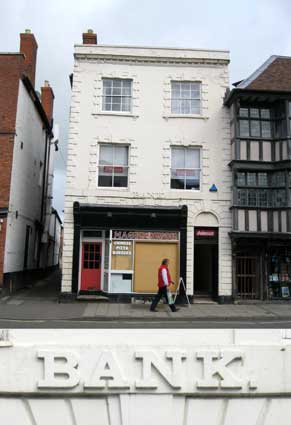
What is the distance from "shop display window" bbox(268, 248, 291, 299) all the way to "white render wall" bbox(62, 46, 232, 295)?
186cm

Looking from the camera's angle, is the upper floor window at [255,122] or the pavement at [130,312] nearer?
the pavement at [130,312]

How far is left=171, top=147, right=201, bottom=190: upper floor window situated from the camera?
18.1m

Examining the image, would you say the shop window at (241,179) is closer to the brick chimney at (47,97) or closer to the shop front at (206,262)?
the shop front at (206,262)

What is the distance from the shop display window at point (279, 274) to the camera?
1745 cm

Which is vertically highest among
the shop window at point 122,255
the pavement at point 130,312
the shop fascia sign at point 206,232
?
the shop fascia sign at point 206,232

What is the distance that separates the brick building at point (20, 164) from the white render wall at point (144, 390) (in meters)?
16.3

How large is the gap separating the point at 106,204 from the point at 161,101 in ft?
17.3

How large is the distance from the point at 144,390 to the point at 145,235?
51.9 ft

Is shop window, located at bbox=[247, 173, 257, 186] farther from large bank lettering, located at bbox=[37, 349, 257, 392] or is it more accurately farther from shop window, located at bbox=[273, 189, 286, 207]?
large bank lettering, located at bbox=[37, 349, 257, 392]

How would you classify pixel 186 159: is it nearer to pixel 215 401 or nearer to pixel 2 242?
pixel 2 242

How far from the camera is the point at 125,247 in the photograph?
57.0 ft

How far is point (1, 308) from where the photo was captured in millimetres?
14195

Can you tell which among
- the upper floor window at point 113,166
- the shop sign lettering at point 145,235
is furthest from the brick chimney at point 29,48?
the shop sign lettering at point 145,235

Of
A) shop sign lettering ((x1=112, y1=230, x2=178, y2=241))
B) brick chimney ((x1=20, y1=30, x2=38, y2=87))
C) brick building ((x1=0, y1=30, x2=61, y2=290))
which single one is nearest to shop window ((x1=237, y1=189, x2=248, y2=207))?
shop sign lettering ((x1=112, y1=230, x2=178, y2=241))
